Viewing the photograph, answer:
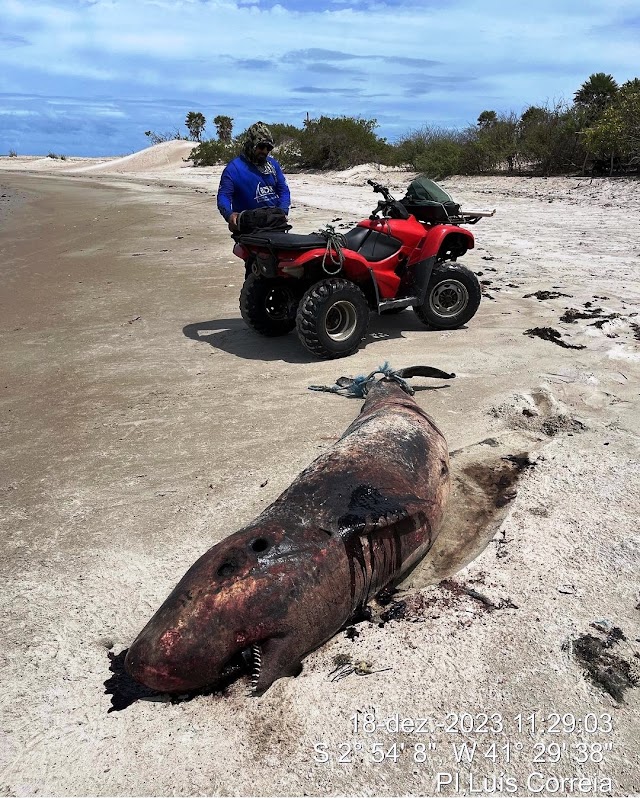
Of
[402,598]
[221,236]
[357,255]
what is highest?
[357,255]

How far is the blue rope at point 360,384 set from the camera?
5016 mm

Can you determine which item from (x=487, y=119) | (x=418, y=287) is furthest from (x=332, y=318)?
(x=487, y=119)

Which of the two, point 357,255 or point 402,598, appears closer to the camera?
point 402,598

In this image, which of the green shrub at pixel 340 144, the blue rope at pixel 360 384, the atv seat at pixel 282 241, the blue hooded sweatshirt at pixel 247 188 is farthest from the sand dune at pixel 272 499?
the green shrub at pixel 340 144

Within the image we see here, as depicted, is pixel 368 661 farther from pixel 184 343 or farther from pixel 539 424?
pixel 184 343

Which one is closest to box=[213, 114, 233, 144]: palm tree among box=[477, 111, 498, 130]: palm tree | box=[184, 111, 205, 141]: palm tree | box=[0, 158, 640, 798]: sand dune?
box=[184, 111, 205, 141]: palm tree

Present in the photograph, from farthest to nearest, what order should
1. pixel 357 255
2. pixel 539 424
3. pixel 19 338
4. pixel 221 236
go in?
pixel 221 236 → pixel 19 338 → pixel 357 255 → pixel 539 424

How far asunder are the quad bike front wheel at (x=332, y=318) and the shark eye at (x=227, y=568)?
3.86 metres

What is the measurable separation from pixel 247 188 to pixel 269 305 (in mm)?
1210

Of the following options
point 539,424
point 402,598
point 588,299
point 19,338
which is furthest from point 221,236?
point 402,598

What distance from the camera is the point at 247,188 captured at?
688 centimetres

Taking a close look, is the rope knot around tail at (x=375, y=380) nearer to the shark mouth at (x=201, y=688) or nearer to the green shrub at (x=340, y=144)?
the shark mouth at (x=201, y=688)

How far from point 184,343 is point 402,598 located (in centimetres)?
482

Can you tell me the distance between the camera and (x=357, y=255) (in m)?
6.62
